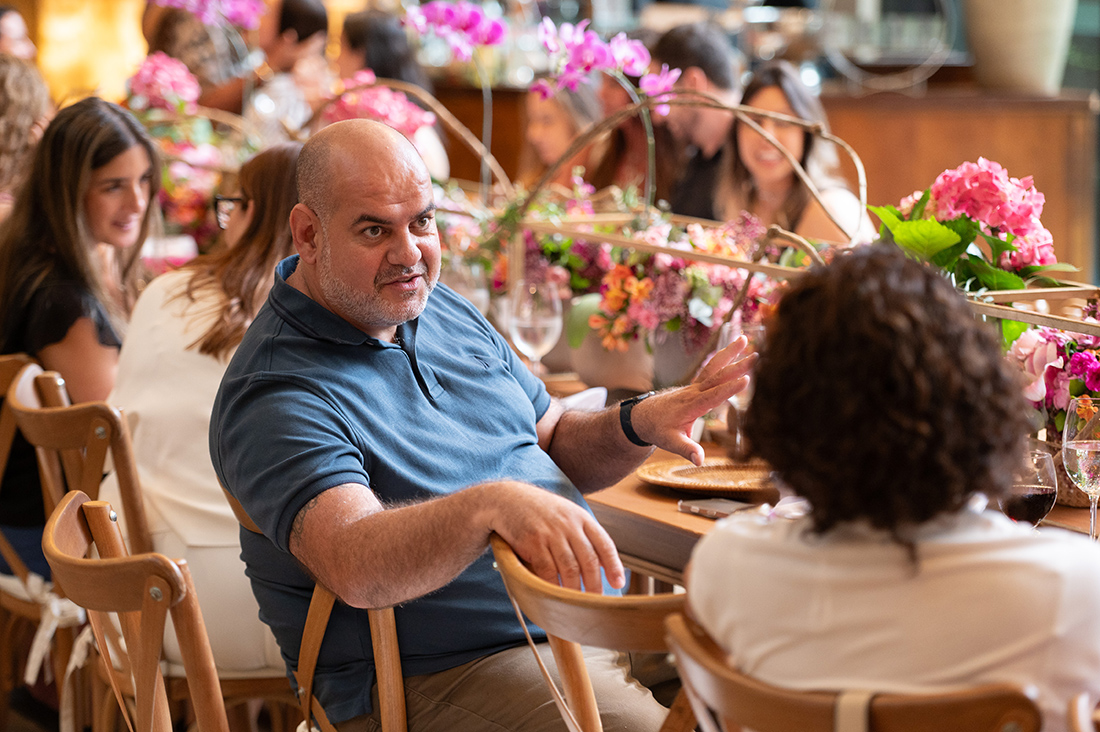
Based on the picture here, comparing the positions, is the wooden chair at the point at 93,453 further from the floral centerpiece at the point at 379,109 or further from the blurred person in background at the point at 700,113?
the blurred person in background at the point at 700,113

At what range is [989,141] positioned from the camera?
14.5ft

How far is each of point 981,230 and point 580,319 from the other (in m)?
0.82

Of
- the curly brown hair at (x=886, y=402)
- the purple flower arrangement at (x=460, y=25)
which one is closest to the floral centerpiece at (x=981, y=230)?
the curly brown hair at (x=886, y=402)

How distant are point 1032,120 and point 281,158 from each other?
3.37 meters

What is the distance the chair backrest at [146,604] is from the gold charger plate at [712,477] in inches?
27.9

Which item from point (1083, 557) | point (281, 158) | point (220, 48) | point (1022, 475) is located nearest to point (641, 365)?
point (281, 158)

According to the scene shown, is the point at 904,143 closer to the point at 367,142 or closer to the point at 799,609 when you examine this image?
the point at 367,142

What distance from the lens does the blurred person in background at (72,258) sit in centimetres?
219

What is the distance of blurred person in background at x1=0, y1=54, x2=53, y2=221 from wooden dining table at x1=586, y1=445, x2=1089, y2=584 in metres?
2.03

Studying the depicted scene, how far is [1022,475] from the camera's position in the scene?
134 cm

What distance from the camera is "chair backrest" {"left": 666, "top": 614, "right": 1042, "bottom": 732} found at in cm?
73

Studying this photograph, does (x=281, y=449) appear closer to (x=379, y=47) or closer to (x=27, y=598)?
(x=27, y=598)

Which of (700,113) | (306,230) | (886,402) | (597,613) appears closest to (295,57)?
(700,113)

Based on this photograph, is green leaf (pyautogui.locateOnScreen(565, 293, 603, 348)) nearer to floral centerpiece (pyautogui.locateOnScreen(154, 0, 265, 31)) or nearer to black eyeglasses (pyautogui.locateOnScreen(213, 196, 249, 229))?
black eyeglasses (pyautogui.locateOnScreen(213, 196, 249, 229))
